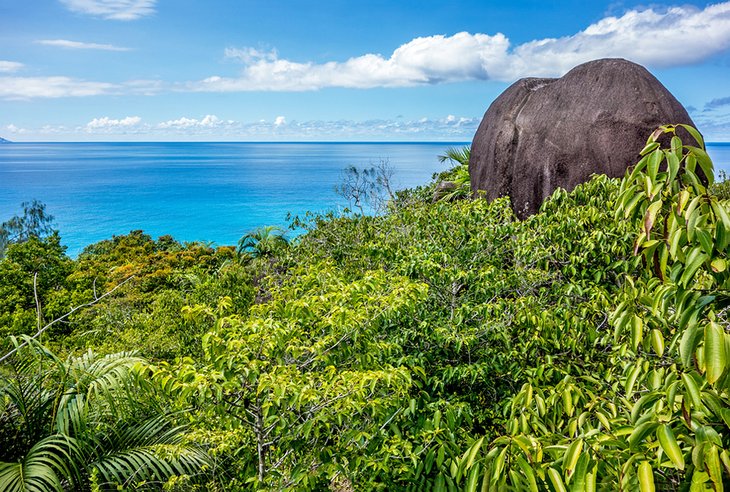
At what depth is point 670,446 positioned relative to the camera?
165 centimetres

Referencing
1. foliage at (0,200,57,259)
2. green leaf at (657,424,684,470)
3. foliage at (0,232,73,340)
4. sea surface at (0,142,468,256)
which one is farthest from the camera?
sea surface at (0,142,468,256)

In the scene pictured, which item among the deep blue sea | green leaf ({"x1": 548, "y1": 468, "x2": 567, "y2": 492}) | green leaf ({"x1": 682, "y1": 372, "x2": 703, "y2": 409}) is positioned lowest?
the deep blue sea

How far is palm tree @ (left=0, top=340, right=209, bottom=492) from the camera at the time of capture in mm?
4680

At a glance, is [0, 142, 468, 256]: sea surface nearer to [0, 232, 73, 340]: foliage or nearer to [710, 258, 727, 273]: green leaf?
[0, 232, 73, 340]: foliage

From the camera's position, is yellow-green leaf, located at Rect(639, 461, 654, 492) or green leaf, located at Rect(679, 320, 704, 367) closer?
yellow-green leaf, located at Rect(639, 461, 654, 492)

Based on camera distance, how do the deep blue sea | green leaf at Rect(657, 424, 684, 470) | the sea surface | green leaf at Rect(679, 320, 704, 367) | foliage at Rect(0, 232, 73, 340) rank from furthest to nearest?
the deep blue sea < the sea surface < foliage at Rect(0, 232, 73, 340) < green leaf at Rect(679, 320, 704, 367) < green leaf at Rect(657, 424, 684, 470)

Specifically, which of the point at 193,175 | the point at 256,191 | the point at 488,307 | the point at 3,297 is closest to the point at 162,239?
the point at 3,297

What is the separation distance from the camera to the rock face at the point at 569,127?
34.5 ft

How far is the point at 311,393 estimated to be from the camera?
3.58 m

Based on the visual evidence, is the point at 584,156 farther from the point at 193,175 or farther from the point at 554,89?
the point at 193,175

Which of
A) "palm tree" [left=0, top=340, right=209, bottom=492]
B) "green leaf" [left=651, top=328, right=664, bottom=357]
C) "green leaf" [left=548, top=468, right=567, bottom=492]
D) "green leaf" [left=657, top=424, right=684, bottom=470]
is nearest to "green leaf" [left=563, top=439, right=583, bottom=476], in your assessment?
"green leaf" [left=548, top=468, right=567, bottom=492]

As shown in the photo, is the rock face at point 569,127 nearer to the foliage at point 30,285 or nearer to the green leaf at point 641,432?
the green leaf at point 641,432

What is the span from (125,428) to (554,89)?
11.2 metres

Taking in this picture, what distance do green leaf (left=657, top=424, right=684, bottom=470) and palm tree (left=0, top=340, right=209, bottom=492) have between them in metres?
4.12
